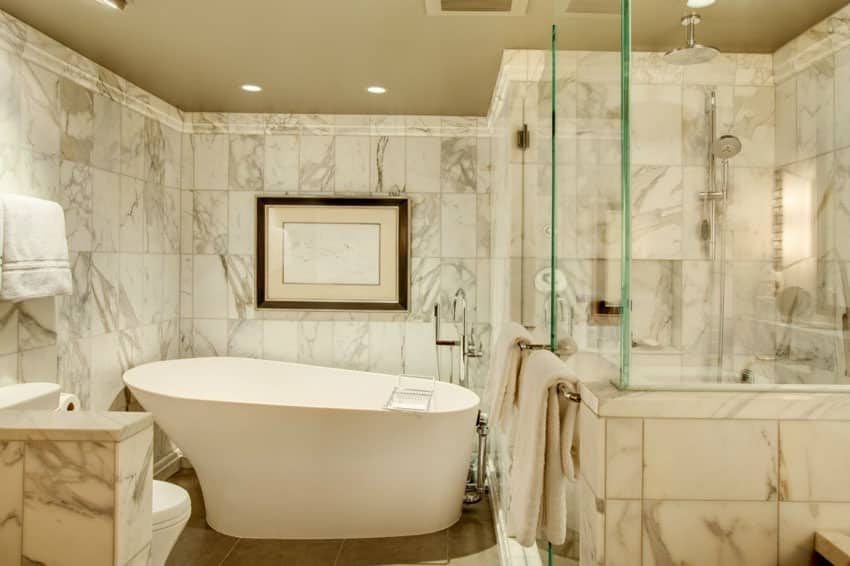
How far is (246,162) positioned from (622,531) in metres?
3.34

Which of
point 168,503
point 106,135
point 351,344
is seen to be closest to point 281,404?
point 168,503

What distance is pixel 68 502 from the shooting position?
118 centimetres

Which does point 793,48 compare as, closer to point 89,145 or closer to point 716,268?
point 716,268

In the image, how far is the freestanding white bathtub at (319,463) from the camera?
2.50 meters

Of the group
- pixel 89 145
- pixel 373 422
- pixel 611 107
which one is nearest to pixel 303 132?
pixel 89 145

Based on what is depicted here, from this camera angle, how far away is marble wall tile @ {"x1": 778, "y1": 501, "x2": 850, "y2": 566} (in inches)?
42.2

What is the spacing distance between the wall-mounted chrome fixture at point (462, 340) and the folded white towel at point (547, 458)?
165 centimetres

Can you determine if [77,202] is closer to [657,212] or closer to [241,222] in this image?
[241,222]

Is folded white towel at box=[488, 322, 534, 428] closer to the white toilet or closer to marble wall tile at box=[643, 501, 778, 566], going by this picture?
marble wall tile at box=[643, 501, 778, 566]

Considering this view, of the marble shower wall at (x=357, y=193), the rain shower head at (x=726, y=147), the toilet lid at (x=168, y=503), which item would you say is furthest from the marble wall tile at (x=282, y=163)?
the rain shower head at (x=726, y=147)

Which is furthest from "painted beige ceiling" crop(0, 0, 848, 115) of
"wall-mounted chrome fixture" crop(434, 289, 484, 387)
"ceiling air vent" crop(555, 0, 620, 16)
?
"wall-mounted chrome fixture" crop(434, 289, 484, 387)

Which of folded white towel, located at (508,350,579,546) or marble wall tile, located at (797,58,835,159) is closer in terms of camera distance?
folded white towel, located at (508,350,579,546)

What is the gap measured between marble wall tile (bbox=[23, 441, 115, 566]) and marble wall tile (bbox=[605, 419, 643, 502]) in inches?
41.7

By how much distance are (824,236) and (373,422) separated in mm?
1852
